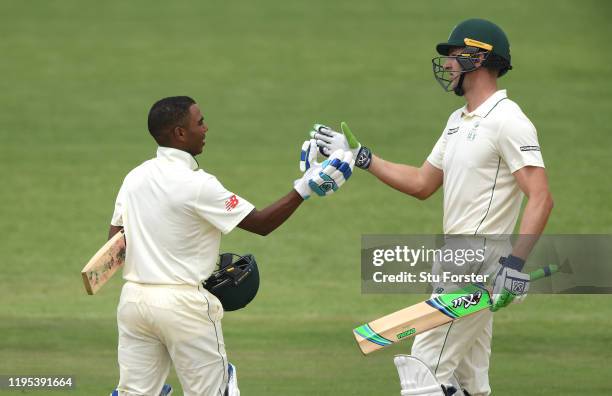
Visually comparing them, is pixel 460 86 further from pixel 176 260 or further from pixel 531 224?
pixel 176 260

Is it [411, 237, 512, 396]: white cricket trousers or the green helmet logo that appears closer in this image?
[411, 237, 512, 396]: white cricket trousers

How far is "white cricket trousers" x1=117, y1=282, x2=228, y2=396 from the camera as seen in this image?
6.33 m

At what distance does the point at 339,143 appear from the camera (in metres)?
7.27

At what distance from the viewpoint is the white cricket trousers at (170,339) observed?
633cm

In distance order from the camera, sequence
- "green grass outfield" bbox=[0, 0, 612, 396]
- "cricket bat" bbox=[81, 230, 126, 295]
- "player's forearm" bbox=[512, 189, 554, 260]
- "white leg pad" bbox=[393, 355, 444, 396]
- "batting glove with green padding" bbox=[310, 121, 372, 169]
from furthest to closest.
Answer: "green grass outfield" bbox=[0, 0, 612, 396], "batting glove with green padding" bbox=[310, 121, 372, 169], "white leg pad" bbox=[393, 355, 444, 396], "player's forearm" bbox=[512, 189, 554, 260], "cricket bat" bbox=[81, 230, 126, 295]

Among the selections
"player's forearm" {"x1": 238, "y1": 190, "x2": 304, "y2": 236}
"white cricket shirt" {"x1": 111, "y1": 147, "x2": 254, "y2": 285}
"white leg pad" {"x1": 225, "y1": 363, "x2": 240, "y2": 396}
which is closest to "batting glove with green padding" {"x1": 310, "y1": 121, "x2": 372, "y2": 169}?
"player's forearm" {"x1": 238, "y1": 190, "x2": 304, "y2": 236}

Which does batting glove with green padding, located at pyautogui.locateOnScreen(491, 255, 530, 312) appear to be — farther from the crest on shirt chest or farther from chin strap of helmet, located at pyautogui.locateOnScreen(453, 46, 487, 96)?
chin strap of helmet, located at pyautogui.locateOnScreen(453, 46, 487, 96)

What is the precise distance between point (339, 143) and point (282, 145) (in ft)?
28.9

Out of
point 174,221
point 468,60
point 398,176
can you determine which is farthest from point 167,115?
point 468,60

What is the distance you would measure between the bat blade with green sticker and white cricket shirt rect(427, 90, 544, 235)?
0.33 metres

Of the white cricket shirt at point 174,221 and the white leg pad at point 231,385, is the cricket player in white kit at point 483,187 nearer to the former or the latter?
the white leg pad at point 231,385

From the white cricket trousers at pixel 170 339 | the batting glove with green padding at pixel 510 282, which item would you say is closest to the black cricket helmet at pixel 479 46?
the batting glove with green padding at pixel 510 282

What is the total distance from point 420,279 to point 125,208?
196cm

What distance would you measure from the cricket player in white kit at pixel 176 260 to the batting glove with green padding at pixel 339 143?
0.69 metres
